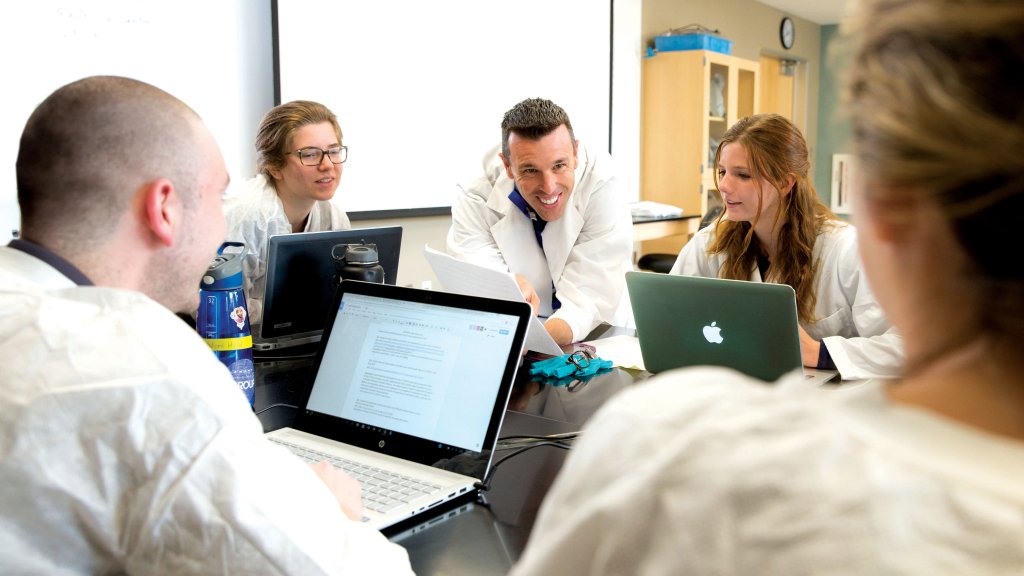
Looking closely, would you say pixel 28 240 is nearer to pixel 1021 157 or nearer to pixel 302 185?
pixel 1021 157

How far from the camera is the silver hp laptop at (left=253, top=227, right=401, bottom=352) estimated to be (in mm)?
1915

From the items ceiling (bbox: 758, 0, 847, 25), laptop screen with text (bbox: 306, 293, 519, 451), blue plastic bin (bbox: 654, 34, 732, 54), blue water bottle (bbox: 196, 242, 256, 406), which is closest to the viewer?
laptop screen with text (bbox: 306, 293, 519, 451)

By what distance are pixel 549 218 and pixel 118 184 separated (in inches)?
72.8

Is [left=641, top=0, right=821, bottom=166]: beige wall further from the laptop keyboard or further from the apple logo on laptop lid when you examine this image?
the laptop keyboard

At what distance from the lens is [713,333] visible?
1.64 m

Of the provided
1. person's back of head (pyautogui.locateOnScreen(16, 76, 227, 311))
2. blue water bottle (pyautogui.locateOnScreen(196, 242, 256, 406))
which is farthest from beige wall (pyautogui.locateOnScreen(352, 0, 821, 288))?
person's back of head (pyautogui.locateOnScreen(16, 76, 227, 311))

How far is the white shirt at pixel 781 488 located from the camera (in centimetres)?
38

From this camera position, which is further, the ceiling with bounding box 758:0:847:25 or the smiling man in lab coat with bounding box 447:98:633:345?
the ceiling with bounding box 758:0:847:25

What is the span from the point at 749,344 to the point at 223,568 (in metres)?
1.09

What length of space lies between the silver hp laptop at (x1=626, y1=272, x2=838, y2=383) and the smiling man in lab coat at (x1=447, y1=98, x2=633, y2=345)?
0.70 metres

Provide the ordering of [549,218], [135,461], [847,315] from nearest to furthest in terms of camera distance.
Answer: [135,461] → [847,315] → [549,218]

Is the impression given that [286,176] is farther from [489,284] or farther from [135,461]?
[135,461]

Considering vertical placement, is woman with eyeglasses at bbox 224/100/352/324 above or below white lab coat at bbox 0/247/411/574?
above

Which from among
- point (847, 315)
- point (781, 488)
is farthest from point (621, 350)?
point (781, 488)
